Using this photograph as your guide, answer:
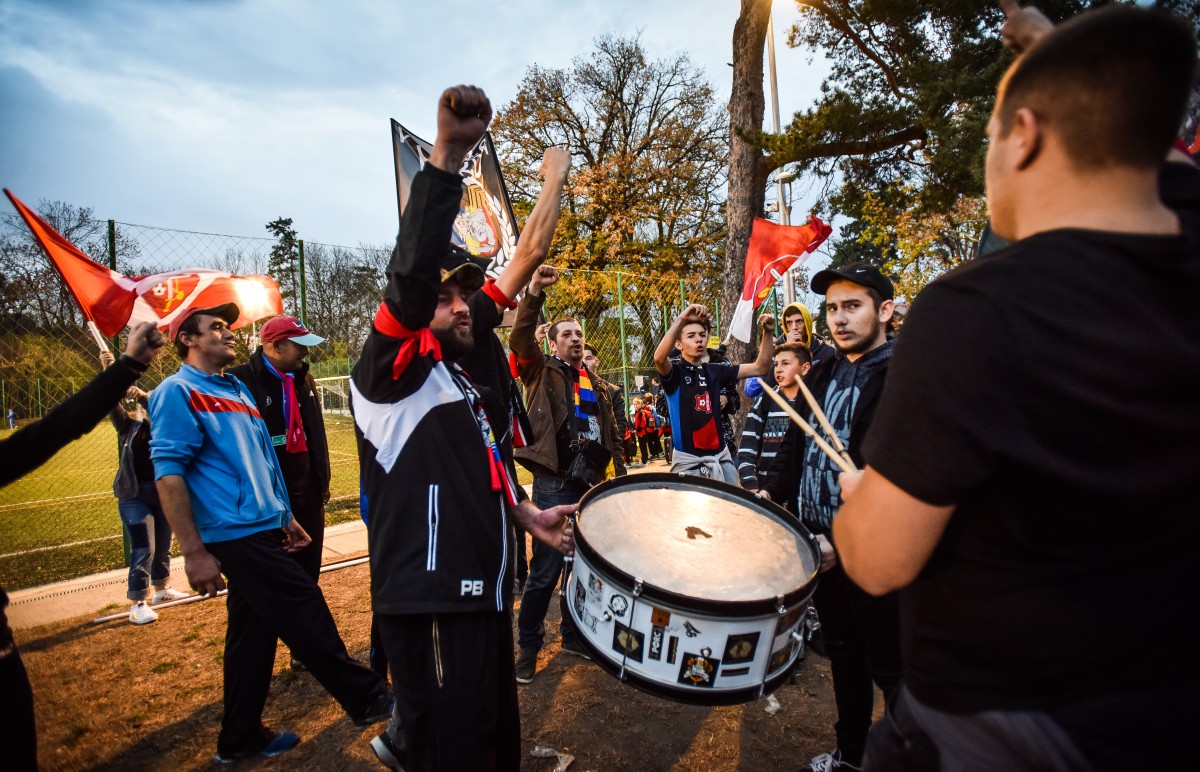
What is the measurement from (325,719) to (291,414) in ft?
6.33

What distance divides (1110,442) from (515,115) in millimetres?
24755

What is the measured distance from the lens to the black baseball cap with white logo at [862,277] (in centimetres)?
288

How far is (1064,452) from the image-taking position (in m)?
0.90

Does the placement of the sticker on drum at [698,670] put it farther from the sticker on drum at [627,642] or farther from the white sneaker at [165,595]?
the white sneaker at [165,595]

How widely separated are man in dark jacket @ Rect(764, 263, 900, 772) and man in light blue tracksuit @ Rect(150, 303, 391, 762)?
2278 millimetres

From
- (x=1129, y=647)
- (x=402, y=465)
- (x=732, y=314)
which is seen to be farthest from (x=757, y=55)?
(x=1129, y=647)

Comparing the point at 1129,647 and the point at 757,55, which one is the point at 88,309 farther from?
the point at 757,55

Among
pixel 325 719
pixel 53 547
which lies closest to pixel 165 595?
pixel 325 719

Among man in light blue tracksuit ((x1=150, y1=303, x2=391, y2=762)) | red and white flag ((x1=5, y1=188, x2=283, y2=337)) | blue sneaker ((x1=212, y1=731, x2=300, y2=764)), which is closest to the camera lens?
man in light blue tracksuit ((x1=150, y1=303, x2=391, y2=762))

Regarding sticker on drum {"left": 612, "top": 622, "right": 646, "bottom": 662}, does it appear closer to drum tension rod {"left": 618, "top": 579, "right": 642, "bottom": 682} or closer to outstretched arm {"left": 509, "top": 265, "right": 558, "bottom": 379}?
drum tension rod {"left": 618, "top": 579, "right": 642, "bottom": 682}

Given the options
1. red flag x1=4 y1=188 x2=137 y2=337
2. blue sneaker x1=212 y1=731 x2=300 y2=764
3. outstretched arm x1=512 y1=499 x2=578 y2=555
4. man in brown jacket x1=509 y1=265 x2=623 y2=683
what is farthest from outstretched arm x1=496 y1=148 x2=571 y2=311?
red flag x1=4 y1=188 x2=137 y2=337

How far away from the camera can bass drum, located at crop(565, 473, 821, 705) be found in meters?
1.93

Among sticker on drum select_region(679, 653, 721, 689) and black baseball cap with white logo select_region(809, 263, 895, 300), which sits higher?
black baseball cap with white logo select_region(809, 263, 895, 300)

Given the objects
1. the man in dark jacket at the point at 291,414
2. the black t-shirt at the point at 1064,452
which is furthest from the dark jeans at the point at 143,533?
the black t-shirt at the point at 1064,452
